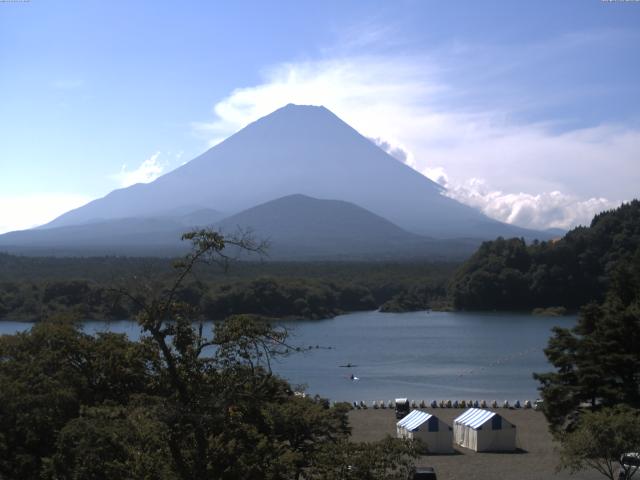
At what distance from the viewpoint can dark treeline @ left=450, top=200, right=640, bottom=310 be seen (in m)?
37.5

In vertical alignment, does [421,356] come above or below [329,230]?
below

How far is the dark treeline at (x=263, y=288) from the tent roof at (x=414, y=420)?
1413 cm

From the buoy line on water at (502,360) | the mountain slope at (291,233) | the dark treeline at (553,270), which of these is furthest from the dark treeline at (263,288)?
the mountain slope at (291,233)

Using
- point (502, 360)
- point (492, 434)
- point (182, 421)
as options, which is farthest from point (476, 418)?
point (502, 360)

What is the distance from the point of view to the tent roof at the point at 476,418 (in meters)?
12.0

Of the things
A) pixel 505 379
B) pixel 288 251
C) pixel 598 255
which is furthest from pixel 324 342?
pixel 288 251

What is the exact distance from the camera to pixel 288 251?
85750 mm

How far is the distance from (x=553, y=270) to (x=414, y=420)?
2685cm

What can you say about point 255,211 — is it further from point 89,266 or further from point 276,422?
point 276,422

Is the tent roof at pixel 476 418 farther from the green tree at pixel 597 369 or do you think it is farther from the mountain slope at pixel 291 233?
the mountain slope at pixel 291 233

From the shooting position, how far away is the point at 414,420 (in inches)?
489

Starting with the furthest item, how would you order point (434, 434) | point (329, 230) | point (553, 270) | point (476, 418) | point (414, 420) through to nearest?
1. point (329, 230)
2. point (553, 270)
3. point (414, 420)
4. point (476, 418)
5. point (434, 434)

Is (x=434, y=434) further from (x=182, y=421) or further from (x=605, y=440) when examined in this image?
(x=182, y=421)

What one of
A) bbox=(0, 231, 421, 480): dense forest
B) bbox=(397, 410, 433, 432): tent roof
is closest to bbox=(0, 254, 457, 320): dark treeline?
bbox=(397, 410, 433, 432): tent roof
